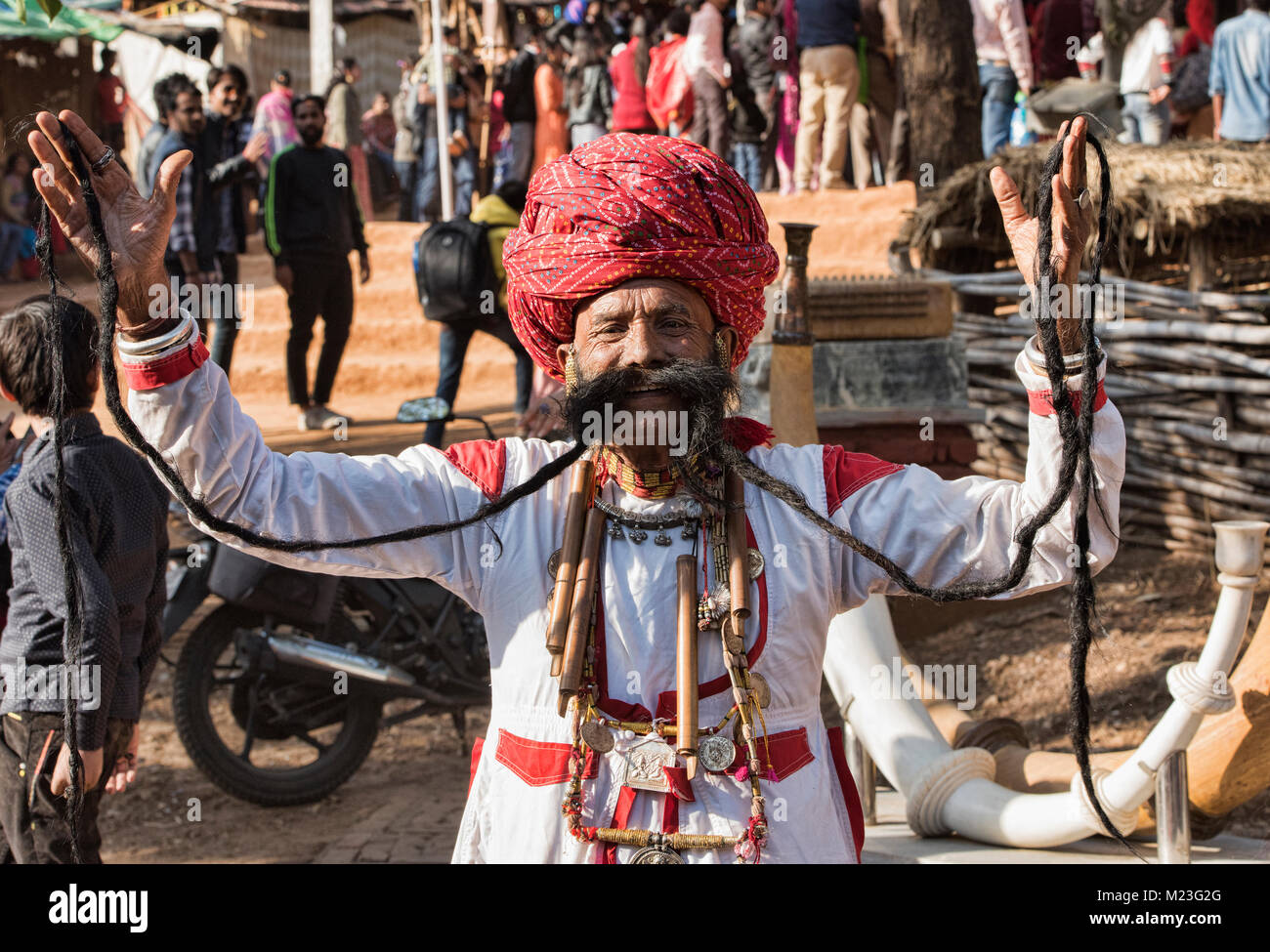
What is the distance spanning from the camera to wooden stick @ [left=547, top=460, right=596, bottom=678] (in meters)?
2.25

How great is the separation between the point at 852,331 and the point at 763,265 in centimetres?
412

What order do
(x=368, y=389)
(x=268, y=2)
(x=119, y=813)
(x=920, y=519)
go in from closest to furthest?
(x=920, y=519)
(x=119, y=813)
(x=368, y=389)
(x=268, y=2)

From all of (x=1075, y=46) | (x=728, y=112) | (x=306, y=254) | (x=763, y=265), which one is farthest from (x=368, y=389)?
(x=763, y=265)

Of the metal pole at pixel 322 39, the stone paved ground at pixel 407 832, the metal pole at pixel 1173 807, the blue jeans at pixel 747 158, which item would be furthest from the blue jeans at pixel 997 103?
the metal pole at pixel 322 39

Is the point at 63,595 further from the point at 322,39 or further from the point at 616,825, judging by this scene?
the point at 322,39

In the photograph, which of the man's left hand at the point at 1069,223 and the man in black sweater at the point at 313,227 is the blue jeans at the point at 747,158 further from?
the man's left hand at the point at 1069,223

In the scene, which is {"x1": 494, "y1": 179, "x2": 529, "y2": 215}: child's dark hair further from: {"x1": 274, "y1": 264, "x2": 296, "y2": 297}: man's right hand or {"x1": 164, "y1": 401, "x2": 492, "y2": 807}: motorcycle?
{"x1": 164, "y1": 401, "x2": 492, "y2": 807}: motorcycle

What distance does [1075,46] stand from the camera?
12.3m

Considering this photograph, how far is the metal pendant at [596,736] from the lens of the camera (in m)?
2.25

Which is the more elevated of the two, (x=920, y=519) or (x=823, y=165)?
(x=823, y=165)

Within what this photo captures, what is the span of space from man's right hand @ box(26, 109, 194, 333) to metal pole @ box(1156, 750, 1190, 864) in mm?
3023

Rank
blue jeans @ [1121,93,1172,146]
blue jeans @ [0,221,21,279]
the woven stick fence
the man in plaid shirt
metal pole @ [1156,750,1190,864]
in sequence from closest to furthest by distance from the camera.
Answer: metal pole @ [1156,750,1190,864]
the woven stick fence
the man in plaid shirt
blue jeans @ [1121,93,1172,146]
blue jeans @ [0,221,21,279]

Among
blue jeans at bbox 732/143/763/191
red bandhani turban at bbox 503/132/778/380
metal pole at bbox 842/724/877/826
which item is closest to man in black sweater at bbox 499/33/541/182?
blue jeans at bbox 732/143/763/191

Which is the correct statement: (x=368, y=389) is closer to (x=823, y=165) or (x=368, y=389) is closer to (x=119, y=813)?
(x=823, y=165)
